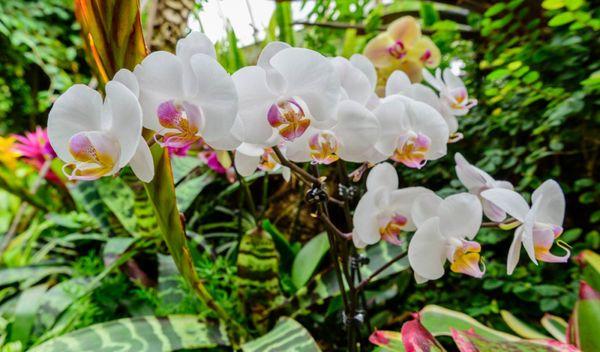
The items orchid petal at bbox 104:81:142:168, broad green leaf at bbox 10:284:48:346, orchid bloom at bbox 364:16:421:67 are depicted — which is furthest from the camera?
orchid bloom at bbox 364:16:421:67

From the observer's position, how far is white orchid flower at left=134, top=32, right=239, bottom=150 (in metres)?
0.24

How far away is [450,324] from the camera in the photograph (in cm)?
47

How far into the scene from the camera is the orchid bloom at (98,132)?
0.74ft

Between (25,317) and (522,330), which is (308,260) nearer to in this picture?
(522,330)

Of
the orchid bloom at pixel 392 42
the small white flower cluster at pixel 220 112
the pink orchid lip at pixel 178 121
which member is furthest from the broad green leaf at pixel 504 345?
the orchid bloom at pixel 392 42

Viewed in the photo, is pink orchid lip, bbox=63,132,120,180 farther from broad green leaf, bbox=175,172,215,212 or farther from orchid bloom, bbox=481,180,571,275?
broad green leaf, bbox=175,172,215,212

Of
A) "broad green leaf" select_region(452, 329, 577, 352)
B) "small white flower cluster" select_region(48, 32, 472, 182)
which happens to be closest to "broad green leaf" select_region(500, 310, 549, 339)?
"broad green leaf" select_region(452, 329, 577, 352)

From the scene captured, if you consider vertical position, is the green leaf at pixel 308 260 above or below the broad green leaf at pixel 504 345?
below

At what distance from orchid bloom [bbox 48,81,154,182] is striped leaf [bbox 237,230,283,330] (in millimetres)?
305

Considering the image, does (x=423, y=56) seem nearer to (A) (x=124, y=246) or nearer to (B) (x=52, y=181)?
(A) (x=124, y=246)

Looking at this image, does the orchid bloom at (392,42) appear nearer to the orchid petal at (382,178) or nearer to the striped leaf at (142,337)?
the orchid petal at (382,178)

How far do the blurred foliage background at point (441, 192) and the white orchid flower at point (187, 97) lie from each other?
319 mm

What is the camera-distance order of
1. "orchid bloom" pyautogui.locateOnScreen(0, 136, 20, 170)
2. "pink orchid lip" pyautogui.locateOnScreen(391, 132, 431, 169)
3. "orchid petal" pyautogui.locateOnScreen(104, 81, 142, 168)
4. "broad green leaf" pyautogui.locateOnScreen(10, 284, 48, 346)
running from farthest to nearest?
"orchid bloom" pyautogui.locateOnScreen(0, 136, 20, 170)
"broad green leaf" pyautogui.locateOnScreen(10, 284, 48, 346)
"pink orchid lip" pyautogui.locateOnScreen(391, 132, 431, 169)
"orchid petal" pyautogui.locateOnScreen(104, 81, 142, 168)

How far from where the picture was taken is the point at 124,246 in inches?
27.5
